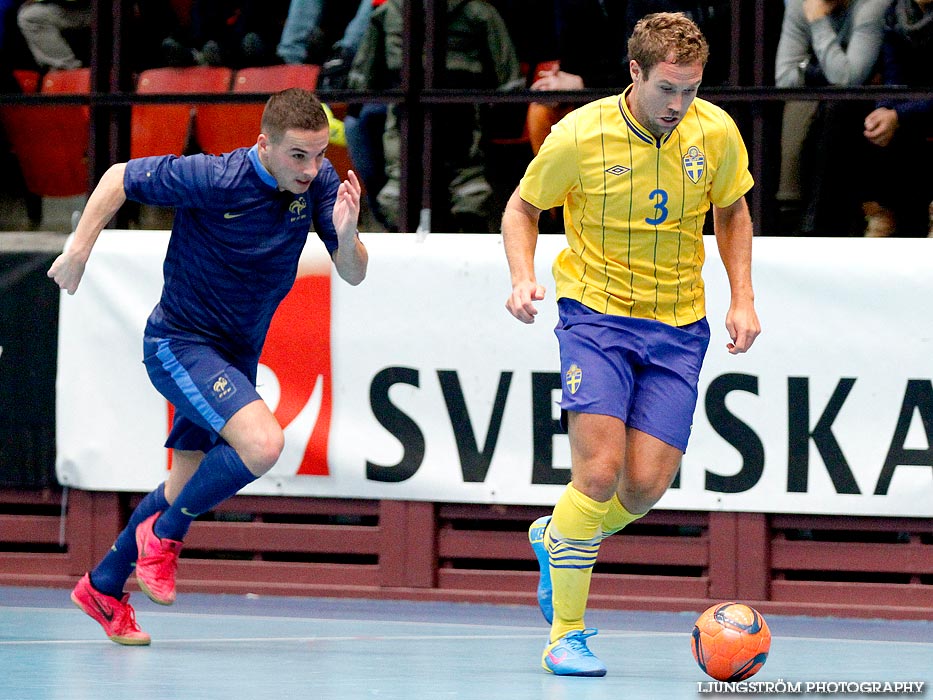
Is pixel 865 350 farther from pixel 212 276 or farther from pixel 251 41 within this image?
pixel 251 41

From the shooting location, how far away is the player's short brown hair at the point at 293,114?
5742 mm

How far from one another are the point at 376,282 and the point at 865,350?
7.63 feet

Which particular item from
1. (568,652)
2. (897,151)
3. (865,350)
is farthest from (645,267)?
(897,151)

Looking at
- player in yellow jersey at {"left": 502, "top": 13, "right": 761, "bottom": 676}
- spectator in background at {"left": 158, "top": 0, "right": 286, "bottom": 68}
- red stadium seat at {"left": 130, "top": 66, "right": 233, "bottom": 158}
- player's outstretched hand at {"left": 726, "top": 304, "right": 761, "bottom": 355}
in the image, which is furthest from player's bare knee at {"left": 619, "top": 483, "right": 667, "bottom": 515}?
spectator in background at {"left": 158, "top": 0, "right": 286, "bottom": 68}

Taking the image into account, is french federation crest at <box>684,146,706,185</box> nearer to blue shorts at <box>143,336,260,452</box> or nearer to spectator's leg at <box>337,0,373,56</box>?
blue shorts at <box>143,336,260,452</box>

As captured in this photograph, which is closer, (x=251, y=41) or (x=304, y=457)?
(x=304, y=457)

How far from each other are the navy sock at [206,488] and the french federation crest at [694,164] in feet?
6.36

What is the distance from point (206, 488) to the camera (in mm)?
5953

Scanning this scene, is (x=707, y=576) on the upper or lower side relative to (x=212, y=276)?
lower

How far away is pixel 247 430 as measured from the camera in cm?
584

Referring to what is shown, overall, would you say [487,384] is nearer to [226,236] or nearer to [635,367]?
[226,236]

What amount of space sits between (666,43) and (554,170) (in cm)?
59

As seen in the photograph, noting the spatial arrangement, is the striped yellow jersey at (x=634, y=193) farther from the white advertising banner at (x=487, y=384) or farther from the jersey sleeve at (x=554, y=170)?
the white advertising banner at (x=487, y=384)

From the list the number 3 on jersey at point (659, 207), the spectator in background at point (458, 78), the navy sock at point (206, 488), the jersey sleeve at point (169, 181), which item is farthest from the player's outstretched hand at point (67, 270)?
the spectator in background at point (458, 78)
